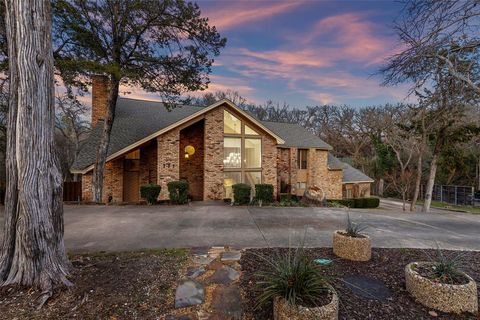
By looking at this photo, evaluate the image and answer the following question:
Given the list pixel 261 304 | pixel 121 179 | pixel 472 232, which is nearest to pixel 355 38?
pixel 472 232

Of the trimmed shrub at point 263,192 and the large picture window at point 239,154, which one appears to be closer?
→ the trimmed shrub at point 263,192

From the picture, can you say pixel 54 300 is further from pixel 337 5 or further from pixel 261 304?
pixel 337 5

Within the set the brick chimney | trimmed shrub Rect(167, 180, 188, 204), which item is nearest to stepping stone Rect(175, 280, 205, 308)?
trimmed shrub Rect(167, 180, 188, 204)

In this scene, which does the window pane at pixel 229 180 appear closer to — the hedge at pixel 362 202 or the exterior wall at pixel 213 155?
the exterior wall at pixel 213 155

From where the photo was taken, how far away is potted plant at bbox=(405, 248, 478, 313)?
8.08 feet

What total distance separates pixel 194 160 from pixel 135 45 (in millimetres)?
5928

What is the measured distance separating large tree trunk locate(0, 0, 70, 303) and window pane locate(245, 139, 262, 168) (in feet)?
32.1

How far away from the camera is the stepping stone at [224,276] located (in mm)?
3002

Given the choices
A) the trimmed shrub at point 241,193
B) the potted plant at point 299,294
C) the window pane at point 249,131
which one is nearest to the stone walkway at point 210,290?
the potted plant at point 299,294

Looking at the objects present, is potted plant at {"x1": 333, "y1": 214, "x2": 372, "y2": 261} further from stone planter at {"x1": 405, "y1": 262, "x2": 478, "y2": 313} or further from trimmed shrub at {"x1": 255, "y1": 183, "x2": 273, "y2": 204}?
trimmed shrub at {"x1": 255, "y1": 183, "x2": 273, "y2": 204}

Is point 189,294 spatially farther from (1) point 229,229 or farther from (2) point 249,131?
(2) point 249,131

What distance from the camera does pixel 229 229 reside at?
5.58m

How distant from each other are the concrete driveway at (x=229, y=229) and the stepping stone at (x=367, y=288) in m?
0.85

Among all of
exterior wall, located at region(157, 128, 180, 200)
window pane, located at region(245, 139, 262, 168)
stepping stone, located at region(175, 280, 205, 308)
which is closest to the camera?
stepping stone, located at region(175, 280, 205, 308)
